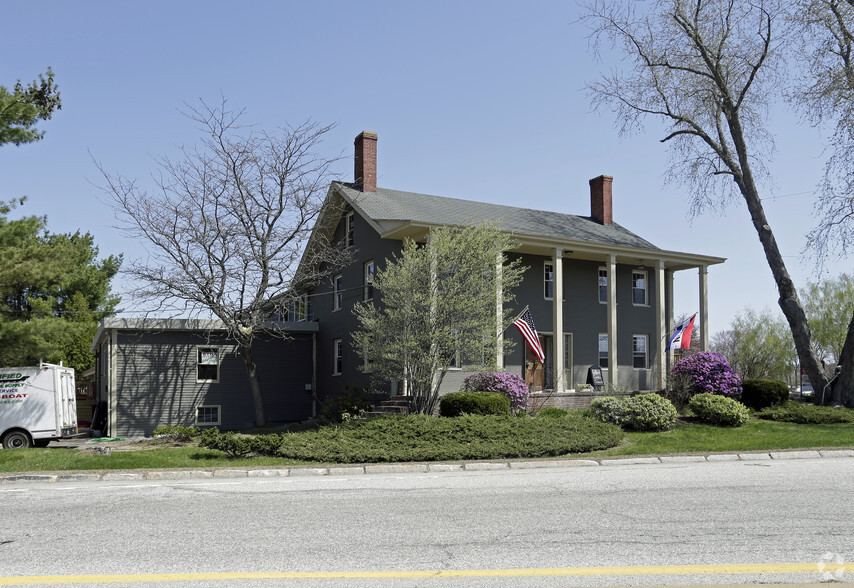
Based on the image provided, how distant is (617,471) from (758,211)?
17.2 m

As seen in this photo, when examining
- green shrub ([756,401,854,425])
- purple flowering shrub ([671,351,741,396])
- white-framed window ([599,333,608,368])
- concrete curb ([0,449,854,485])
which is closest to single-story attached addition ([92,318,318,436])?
white-framed window ([599,333,608,368])

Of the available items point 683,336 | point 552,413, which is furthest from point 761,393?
point 552,413

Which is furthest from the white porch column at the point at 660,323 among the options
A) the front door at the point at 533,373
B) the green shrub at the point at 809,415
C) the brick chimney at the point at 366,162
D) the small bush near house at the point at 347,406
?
the brick chimney at the point at 366,162

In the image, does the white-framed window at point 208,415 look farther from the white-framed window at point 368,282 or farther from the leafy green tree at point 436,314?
the leafy green tree at point 436,314

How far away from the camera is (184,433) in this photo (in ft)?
59.5

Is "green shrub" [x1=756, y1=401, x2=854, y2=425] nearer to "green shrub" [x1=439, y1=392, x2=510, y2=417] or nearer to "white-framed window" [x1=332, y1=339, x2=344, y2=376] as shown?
"green shrub" [x1=439, y1=392, x2=510, y2=417]

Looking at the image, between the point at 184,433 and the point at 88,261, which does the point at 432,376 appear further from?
the point at 88,261

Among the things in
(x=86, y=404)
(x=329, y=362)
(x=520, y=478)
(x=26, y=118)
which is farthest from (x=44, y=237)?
(x=520, y=478)

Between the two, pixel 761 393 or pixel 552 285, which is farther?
pixel 552 285

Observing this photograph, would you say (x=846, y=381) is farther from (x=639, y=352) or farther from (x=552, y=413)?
(x=552, y=413)

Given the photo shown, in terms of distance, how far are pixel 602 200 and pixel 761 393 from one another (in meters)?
12.0

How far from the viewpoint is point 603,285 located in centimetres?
2798

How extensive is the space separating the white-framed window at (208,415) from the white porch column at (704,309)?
17510mm

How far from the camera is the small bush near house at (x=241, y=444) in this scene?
1398 cm
